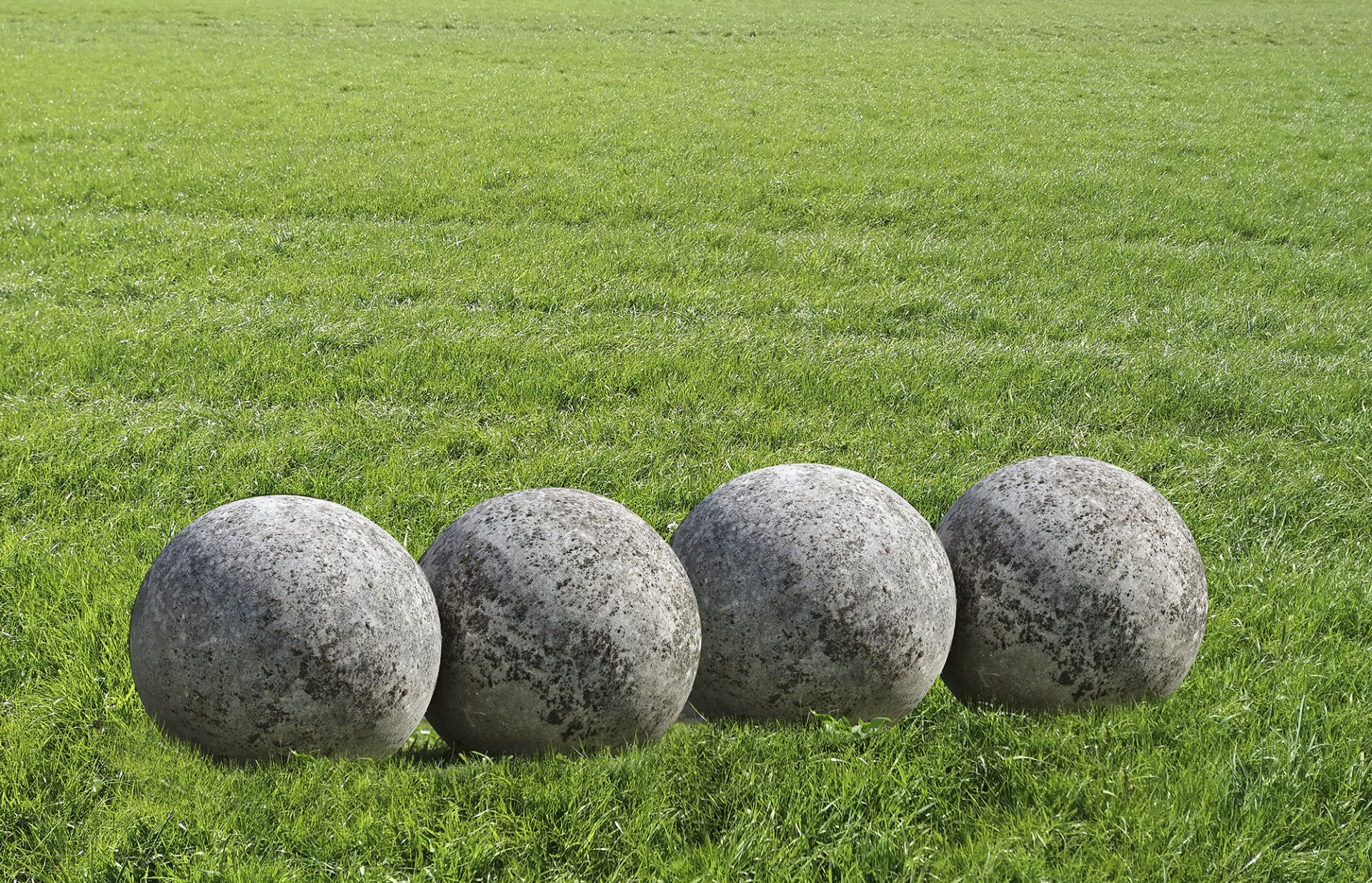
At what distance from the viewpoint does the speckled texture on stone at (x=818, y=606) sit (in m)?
4.28

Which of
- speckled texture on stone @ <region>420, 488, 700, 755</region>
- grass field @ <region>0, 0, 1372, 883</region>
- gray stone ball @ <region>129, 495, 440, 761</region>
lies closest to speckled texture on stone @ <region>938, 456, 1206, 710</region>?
grass field @ <region>0, 0, 1372, 883</region>

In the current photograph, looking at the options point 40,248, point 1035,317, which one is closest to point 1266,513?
point 1035,317

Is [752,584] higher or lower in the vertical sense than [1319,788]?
higher

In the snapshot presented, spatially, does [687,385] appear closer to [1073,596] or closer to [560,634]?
[1073,596]

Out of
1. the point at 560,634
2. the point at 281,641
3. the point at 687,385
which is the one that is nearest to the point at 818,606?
the point at 560,634

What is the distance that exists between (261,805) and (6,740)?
125 centimetres

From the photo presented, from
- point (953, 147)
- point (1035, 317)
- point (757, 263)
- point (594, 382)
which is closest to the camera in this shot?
point (594, 382)

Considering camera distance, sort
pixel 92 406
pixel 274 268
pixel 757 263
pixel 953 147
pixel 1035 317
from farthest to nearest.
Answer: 1. pixel 953 147
2. pixel 757 263
3. pixel 274 268
4. pixel 1035 317
5. pixel 92 406

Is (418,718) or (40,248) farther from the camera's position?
(40,248)

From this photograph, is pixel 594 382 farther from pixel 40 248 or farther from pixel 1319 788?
pixel 40 248

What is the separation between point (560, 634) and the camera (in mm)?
4062

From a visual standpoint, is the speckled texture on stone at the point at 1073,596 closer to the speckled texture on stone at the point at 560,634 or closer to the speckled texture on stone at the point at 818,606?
the speckled texture on stone at the point at 818,606

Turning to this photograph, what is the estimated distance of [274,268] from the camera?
36.5ft

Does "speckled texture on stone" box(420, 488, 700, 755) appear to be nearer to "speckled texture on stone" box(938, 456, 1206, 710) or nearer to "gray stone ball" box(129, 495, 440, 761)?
"gray stone ball" box(129, 495, 440, 761)
